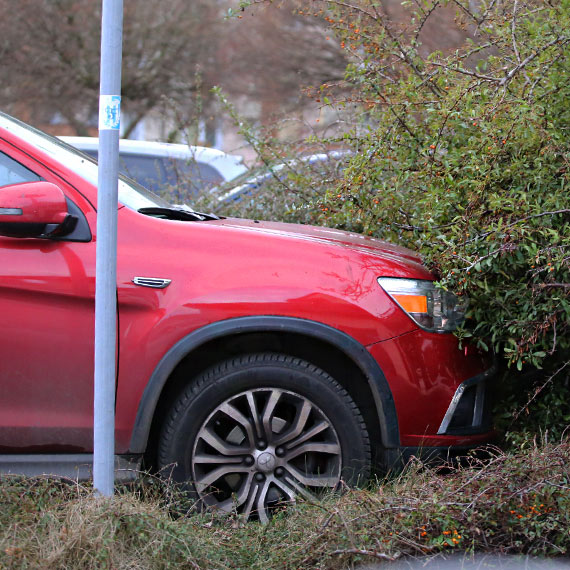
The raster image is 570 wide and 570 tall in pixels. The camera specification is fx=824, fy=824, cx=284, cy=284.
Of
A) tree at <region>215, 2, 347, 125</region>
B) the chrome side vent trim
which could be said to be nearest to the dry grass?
the chrome side vent trim

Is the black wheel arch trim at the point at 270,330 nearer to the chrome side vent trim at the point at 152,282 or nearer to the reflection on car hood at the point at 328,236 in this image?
the chrome side vent trim at the point at 152,282

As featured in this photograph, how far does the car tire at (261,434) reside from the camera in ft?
10.9

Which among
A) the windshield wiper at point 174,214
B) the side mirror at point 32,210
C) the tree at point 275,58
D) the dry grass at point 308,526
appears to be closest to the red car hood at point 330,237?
the windshield wiper at point 174,214

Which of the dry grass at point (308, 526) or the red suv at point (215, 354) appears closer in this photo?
the dry grass at point (308, 526)

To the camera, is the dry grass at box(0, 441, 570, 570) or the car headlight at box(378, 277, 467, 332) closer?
the dry grass at box(0, 441, 570, 570)

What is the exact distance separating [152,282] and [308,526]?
1.13 metres

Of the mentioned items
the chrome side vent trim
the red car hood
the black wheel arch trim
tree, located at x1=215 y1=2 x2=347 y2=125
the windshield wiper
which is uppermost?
tree, located at x1=215 y1=2 x2=347 y2=125

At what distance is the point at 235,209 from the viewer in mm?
6289

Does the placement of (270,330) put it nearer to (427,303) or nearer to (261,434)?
(261,434)

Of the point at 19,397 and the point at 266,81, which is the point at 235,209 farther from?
the point at 266,81

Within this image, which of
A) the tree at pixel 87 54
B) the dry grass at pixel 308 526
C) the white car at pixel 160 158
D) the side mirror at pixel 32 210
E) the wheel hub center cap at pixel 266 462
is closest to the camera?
the dry grass at pixel 308 526

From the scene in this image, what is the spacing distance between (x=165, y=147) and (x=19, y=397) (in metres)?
6.29

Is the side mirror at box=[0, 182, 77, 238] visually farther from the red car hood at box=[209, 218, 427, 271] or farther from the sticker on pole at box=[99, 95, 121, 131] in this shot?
the red car hood at box=[209, 218, 427, 271]

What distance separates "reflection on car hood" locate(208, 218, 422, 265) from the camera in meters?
3.71
